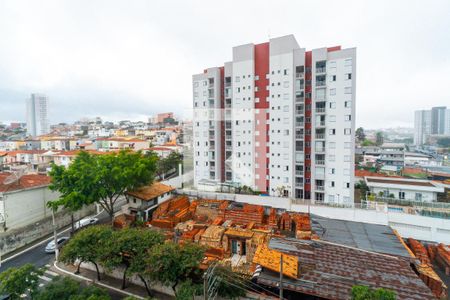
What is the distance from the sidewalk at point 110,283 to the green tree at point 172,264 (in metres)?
2.87

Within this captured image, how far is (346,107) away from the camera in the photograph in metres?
27.1

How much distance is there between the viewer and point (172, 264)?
461 inches

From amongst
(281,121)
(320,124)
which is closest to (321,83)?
(320,124)

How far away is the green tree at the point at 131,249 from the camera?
12.6 meters

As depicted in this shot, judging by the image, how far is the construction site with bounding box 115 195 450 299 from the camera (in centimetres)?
1174

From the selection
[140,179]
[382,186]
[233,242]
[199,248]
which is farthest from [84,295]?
[382,186]

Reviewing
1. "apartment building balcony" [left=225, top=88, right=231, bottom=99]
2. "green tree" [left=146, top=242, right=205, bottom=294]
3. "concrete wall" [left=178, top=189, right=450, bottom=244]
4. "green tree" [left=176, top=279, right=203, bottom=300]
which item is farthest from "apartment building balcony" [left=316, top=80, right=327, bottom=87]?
"green tree" [left=176, top=279, right=203, bottom=300]

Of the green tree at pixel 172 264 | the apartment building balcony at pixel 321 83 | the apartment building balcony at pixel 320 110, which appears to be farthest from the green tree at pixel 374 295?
the apartment building balcony at pixel 321 83

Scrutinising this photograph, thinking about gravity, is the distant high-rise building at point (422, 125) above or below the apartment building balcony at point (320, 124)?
above

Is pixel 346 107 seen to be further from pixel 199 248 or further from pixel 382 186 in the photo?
pixel 199 248

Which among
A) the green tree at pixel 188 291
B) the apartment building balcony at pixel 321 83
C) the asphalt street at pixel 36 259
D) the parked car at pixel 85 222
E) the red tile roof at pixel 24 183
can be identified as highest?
the apartment building balcony at pixel 321 83

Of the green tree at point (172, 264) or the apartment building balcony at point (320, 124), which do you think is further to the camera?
the apartment building balcony at point (320, 124)

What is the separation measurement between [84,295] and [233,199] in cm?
1903

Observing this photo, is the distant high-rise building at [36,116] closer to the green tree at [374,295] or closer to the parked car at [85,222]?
the parked car at [85,222]
